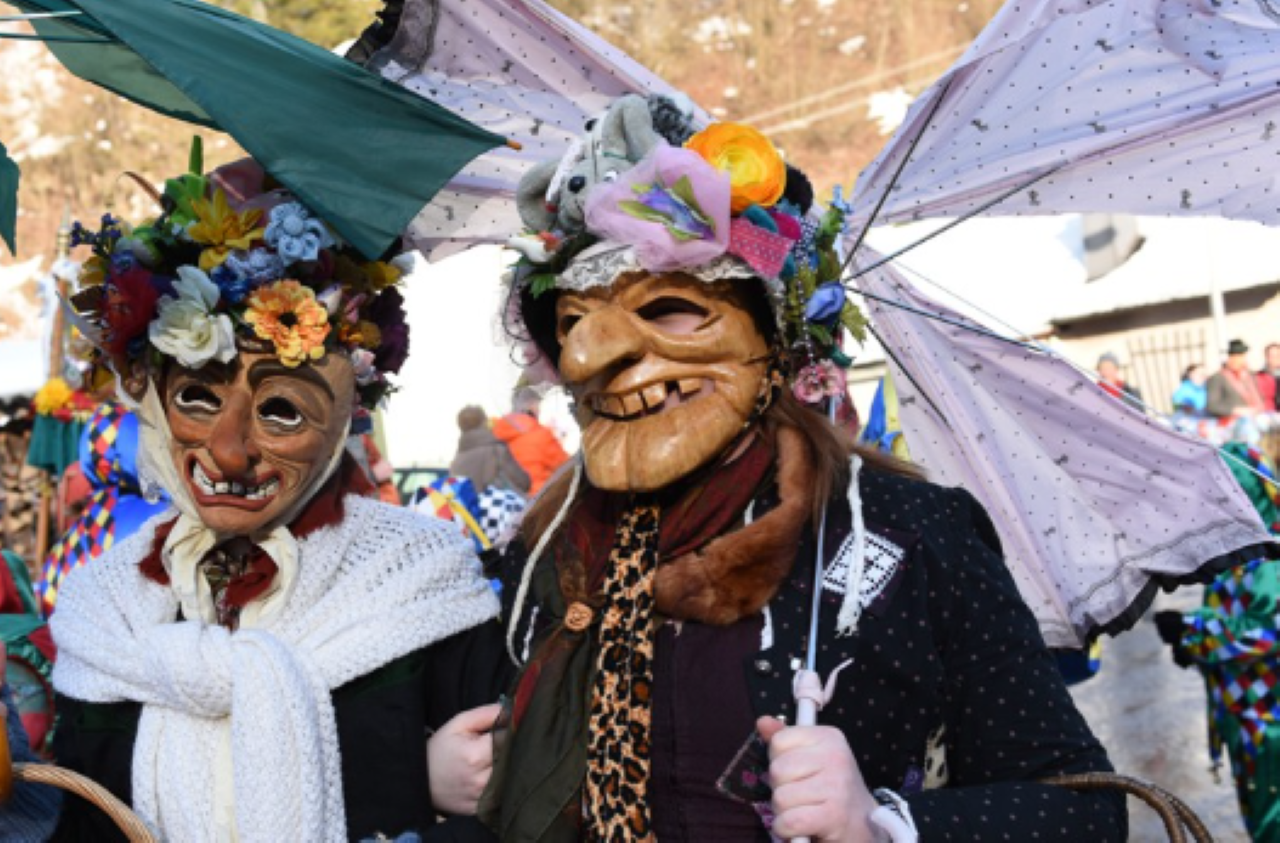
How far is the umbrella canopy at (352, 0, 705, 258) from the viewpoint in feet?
8.88

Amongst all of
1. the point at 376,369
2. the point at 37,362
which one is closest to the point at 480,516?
the point at 376,369

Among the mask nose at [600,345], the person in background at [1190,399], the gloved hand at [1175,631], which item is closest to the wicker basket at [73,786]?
the mask nose at [600,345]

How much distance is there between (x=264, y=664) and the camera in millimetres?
2488

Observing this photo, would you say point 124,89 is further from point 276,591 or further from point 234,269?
point 276,591

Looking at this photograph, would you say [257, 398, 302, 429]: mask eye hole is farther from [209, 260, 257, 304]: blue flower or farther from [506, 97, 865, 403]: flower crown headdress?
[506, 97, 865, 403]: flower crown headdress

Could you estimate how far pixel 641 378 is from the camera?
7.44 ft

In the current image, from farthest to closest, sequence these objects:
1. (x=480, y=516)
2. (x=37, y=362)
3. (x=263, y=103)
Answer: (x=37, y=362)
(x=480, y=516)
(x=263, y=103)

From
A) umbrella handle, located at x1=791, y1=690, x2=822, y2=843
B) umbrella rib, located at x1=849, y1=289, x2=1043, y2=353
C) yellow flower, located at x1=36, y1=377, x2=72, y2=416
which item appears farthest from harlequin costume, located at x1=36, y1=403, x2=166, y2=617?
umbrella handle, located at x1=791, y1=690, x2=822, y2=843

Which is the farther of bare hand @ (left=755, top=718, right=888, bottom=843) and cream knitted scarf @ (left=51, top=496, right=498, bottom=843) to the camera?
cream knitted scarf @ (left=51, top=496, right=498, bottom=843)

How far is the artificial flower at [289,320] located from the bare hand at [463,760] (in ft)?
2.37

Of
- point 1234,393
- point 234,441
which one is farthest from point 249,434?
point 1234,393

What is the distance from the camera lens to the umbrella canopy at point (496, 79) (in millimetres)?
2707

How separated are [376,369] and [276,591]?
501 millimetres

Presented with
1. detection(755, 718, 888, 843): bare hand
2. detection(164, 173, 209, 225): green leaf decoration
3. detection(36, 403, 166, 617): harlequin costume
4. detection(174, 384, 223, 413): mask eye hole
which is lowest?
detection(755, 718, 888, 843): bare hand
